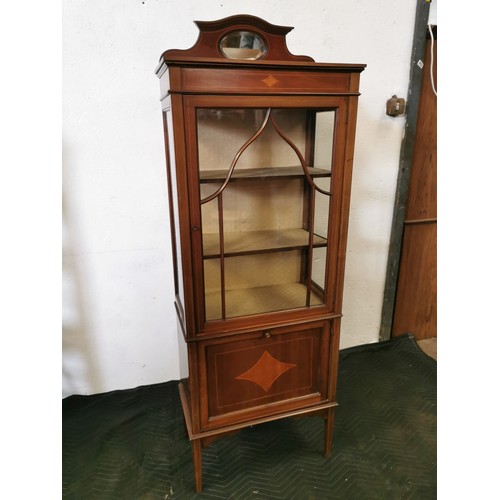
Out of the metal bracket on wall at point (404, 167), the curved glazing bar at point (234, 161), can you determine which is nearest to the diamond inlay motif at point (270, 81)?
the curved glazing bar at point (234, 161)

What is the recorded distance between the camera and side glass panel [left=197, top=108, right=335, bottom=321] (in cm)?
112

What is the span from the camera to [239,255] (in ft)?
4.15

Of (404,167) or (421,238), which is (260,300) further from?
(421,238)

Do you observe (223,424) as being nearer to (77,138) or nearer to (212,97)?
(212,97)

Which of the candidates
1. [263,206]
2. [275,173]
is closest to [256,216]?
[263,206]

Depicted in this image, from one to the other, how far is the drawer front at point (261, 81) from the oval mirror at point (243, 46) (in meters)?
0.10

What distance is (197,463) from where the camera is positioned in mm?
1321

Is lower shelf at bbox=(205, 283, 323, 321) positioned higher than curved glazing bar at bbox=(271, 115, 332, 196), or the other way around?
curved glazing bar at bbox=(271, 115, 332, 196)

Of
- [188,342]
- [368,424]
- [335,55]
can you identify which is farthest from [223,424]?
[335,55]

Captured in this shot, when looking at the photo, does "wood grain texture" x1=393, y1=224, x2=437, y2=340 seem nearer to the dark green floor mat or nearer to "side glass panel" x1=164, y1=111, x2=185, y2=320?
the dark green floor mat

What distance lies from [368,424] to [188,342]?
3.14 feet

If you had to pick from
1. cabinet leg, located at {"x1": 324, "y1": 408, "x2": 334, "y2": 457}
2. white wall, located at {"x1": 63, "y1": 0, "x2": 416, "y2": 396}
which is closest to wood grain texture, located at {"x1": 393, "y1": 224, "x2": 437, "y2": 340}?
white wall, located at {"x1": 63, "y1": 0, "x2": 416, "y2": 396}

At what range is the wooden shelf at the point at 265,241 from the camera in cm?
124

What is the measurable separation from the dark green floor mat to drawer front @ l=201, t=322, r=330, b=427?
0.27m
